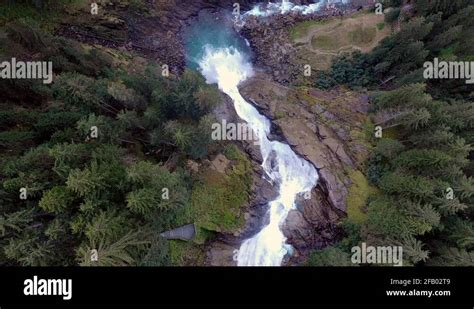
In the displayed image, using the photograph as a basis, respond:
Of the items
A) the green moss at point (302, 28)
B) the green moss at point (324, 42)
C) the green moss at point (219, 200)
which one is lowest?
the green moss at point (219, 200)

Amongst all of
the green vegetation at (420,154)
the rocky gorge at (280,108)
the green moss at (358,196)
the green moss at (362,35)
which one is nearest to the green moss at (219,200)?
the rocky gorge at (280,108)

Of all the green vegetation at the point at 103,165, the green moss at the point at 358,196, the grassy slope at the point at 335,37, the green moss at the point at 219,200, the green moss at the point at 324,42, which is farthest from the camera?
the green moss at the point at 324,42

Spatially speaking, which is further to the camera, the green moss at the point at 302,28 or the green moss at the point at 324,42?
the green moss at the point at 302,28

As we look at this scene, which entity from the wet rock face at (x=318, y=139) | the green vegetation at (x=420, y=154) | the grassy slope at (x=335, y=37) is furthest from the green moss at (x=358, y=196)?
the grassy slope at (x=335, y=37)

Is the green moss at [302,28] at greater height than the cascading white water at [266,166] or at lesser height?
greater

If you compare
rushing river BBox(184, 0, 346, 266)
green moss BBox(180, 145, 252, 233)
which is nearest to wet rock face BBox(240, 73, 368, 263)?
rushing river BBox(184, 0, 346, 266)

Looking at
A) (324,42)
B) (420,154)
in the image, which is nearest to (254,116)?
(420,154)

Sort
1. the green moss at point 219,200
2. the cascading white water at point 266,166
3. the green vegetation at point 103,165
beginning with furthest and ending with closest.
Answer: the cascading white water at point 266,166 < the green moss at point 219,200 < the green vegetation at point 103,165

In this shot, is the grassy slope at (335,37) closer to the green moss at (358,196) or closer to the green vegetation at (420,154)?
the green vegetation at (420,154)
